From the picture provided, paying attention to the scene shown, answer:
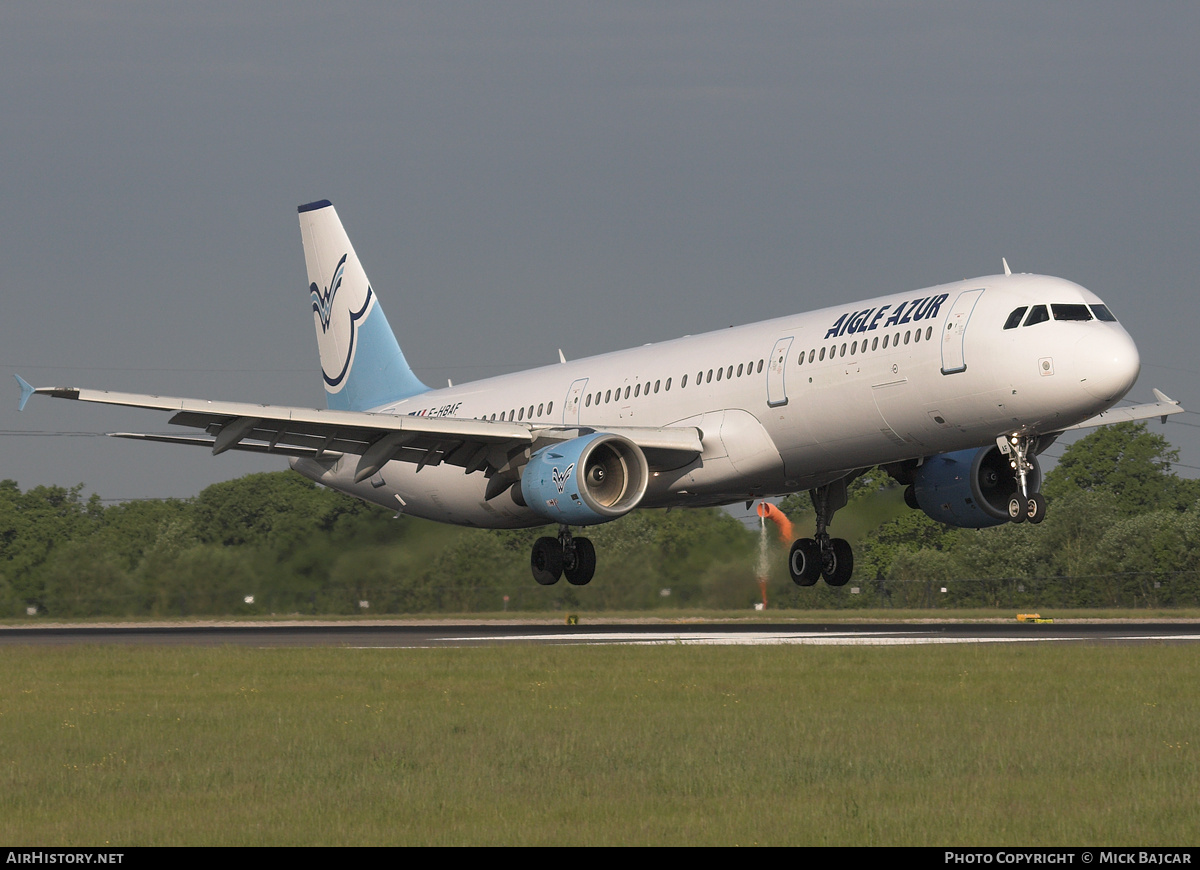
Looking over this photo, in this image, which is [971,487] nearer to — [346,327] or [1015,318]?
[1015,318]

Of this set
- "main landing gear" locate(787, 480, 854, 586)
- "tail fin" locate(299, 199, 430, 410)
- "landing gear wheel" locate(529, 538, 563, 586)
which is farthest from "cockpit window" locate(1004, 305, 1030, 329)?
"tail fin" locate(299, 199, 430, 410)

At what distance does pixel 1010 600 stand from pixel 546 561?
41887mm

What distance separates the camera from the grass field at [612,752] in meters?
14.4

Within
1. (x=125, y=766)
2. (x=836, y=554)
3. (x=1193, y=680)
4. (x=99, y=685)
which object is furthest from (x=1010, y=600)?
(x=125, y=766)

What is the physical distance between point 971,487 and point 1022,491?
489cm

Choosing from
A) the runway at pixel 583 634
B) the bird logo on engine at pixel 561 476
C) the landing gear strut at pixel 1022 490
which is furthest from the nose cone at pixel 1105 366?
the runway at pixel 583 634

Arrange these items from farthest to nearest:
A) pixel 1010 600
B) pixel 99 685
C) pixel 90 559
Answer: pixel 1010 600, pixel 90 559, pixel 99 685

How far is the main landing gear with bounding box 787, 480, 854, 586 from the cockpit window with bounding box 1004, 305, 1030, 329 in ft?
34.1

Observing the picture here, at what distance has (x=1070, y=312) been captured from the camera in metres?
29.1

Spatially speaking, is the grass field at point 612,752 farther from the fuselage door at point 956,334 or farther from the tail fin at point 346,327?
the tail fin at point 346,327

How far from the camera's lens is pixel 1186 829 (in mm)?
14055

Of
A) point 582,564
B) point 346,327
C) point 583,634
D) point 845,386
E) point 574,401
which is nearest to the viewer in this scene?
point 845,386

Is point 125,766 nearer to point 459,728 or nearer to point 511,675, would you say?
point 459,728

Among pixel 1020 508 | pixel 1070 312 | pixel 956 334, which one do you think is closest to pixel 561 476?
pixel 956 334
